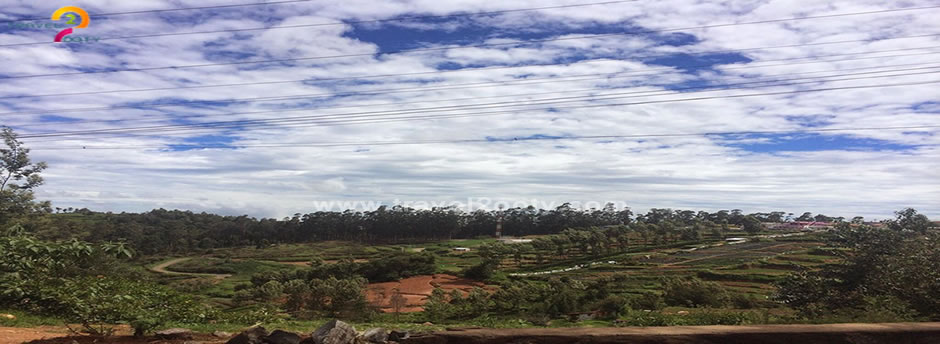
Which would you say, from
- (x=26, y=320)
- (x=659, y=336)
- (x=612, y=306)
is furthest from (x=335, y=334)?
(x=612, y=306)

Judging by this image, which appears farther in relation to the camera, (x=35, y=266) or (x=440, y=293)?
(x=440, y=293)

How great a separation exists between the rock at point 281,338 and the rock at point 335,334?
204mm

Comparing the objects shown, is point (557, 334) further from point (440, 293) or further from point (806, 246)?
point (806, 246)

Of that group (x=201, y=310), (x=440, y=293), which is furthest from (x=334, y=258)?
(x=201, y=310)

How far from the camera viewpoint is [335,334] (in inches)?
247

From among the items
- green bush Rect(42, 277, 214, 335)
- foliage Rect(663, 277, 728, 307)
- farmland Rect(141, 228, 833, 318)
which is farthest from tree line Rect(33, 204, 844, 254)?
green bush Rect(42, 277, 214, 335)

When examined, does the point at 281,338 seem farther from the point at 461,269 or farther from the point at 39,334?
the point at 461,269

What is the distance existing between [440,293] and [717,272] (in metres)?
28.2

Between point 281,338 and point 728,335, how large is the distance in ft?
16.8

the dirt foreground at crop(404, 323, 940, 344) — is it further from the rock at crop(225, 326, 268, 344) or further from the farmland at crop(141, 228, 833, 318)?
the farmland at crop(141, 228, 833, 318)

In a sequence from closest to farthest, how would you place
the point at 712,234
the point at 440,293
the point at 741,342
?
the point at 741,342 < the point at 440,293 < the point at 712,234

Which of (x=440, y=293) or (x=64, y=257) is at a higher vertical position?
(x=64, y=257)

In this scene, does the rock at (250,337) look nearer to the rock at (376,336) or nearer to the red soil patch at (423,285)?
the rock at (376,336)

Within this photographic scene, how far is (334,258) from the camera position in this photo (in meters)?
69.8
